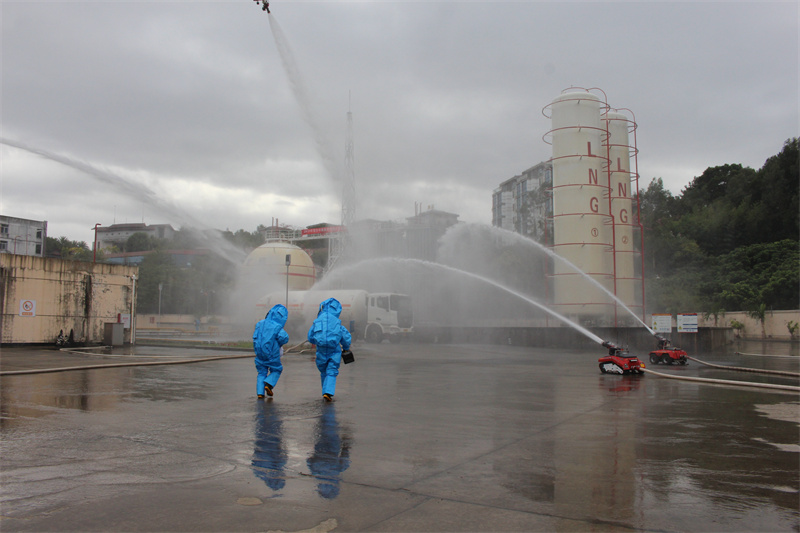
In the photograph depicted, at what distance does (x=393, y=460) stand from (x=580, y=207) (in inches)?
1209

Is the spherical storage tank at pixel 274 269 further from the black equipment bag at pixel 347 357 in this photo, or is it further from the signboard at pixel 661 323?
the black equipment bag at pixel 347 357

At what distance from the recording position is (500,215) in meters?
130

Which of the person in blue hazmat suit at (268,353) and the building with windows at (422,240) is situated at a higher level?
the building with windows at (422,240)

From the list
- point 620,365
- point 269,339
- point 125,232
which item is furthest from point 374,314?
point 125,232

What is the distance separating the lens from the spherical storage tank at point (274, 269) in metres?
42.7

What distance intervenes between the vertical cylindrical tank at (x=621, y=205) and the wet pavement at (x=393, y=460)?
25.8 m

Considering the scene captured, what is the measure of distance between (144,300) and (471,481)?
6854cm

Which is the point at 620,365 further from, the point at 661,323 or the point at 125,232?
the point at 125,232

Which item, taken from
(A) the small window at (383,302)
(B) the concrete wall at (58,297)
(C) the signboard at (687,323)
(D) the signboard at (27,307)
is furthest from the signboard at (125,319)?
(C) the signboard at (687,323)

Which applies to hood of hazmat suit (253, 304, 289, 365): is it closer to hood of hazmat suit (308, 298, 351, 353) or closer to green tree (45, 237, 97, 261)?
hood of hazmat suit (308, 298, 351, 353)

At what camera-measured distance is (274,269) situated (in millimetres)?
42844

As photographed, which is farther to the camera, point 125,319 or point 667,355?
point 125,319

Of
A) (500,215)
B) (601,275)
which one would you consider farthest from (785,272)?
(500,215)

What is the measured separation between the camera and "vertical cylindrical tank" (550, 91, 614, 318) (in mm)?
33562
